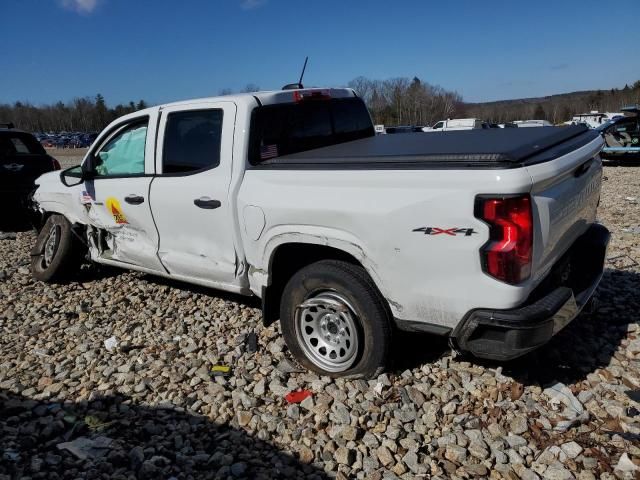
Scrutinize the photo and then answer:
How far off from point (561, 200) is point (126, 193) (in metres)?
3.63

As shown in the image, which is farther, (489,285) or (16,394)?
(16,394)

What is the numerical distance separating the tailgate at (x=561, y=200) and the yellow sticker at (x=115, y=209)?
3.68 metres

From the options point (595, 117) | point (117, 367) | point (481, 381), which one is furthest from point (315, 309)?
point (595, 117)

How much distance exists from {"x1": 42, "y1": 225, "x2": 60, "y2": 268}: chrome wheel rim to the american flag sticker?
10.8 ft

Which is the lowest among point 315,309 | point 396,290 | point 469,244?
point 315,309

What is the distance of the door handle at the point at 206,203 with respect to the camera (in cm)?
375

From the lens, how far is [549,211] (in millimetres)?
2686

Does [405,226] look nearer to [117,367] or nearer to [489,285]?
[489,285]

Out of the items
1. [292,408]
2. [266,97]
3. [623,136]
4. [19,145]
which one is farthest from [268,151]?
[623,136]

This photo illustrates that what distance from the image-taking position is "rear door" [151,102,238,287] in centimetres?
377

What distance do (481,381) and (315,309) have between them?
4.04 feet

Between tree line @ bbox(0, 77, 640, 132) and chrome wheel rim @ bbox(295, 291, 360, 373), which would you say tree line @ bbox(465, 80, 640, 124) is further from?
chrome wheel rim @ bbox(295, 291, 360, 373)

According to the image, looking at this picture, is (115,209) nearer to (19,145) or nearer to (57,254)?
(57,254)

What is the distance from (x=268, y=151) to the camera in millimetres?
3793
